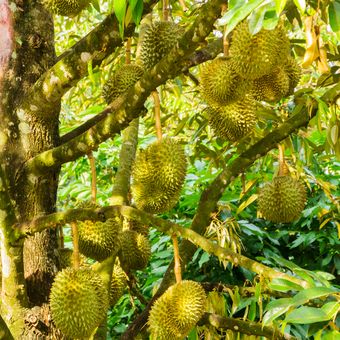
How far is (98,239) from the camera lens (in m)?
1.44

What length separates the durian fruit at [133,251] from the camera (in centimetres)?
169

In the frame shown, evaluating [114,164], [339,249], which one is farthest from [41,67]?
[114,164]

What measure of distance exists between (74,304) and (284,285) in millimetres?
483

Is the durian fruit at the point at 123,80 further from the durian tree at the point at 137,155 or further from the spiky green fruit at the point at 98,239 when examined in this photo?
the spiky green fruit at the point at 98,239

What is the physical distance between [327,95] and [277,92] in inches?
5.6

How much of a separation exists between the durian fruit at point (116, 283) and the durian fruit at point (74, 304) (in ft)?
1.22

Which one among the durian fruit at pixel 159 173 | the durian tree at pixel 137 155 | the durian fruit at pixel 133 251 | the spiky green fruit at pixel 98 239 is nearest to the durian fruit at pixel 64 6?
the durian tree at pixel 137 155

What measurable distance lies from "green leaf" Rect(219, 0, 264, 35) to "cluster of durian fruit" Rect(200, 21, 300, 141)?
1.23 ft

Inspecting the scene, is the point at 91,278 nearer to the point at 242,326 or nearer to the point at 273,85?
the point at 242,326

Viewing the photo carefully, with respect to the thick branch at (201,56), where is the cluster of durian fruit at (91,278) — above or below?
below

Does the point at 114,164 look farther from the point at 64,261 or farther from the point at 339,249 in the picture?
the point at 64,261

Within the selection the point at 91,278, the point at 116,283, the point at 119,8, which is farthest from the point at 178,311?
the point at 119,8

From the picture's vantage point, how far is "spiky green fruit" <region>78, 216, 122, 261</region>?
144 cm

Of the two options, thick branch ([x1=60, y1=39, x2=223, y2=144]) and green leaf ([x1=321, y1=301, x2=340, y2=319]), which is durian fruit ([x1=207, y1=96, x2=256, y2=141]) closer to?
thick branch ([x1=60, y1=39, x2=223, y2=144])
